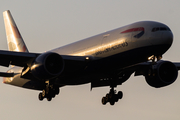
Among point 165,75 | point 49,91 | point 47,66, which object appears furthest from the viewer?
point 165,75

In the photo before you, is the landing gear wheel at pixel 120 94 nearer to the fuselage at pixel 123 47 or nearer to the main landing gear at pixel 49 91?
the fuselage at pixel 123 47

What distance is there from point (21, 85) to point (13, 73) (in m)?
1.54

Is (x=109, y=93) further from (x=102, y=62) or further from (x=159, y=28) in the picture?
(x=159, y=28)

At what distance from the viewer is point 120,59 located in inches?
1395

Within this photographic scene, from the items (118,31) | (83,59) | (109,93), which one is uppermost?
(118,31)

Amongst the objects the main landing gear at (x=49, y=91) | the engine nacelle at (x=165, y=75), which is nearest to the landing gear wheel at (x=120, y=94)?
the engine nacelle at (x=165, y=75)

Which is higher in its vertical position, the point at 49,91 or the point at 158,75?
the point at 158,75

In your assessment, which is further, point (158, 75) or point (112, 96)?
point (112, 96)

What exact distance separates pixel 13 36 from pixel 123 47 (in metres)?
21.3

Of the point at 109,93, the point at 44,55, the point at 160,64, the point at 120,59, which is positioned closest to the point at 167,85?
the point at 160,64

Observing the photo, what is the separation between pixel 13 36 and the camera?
5231cm

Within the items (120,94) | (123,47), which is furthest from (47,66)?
(120,94)

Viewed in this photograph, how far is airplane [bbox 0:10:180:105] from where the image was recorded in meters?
34.8

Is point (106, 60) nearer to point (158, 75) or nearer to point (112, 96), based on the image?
point (112, 96)
